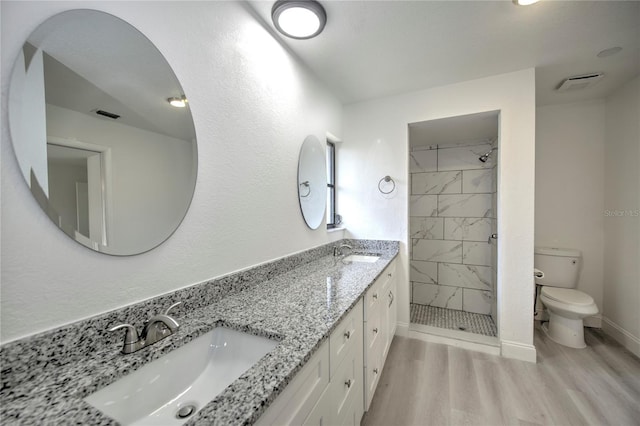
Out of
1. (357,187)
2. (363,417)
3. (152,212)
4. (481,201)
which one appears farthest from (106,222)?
(481,201)

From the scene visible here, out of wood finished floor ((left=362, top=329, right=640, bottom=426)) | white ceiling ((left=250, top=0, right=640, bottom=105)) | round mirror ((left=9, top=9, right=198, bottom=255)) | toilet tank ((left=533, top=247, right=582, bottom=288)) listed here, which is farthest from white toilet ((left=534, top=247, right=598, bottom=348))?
round mirror ((left=9, top=9, right=198, bottom=255))

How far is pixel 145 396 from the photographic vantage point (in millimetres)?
711

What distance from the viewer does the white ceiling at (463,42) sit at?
1.38 m

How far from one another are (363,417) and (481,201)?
105 inches

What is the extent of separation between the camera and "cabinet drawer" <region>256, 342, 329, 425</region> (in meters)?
0.64

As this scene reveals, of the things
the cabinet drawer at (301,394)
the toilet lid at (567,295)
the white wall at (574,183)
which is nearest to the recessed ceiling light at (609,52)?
the white wall at (574,183)

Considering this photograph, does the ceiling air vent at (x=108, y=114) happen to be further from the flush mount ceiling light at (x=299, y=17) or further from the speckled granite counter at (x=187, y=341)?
the flush mount ceiling light at (x=299, y=17)

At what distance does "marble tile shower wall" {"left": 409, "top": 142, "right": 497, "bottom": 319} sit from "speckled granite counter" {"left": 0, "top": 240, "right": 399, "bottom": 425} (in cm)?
222

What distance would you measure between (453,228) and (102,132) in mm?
3404

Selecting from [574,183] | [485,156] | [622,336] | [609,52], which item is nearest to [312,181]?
[485,156]

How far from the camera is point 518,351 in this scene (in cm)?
204

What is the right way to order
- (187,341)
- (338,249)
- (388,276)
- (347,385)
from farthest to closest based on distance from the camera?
(338,249) → (388,276) → (347,385) → (187,341)

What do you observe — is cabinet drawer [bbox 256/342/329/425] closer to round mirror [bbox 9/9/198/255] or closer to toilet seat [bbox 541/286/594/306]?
round mirror [bbox 9/9/198/255]

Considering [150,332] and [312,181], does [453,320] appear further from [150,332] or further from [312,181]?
[150,332]
